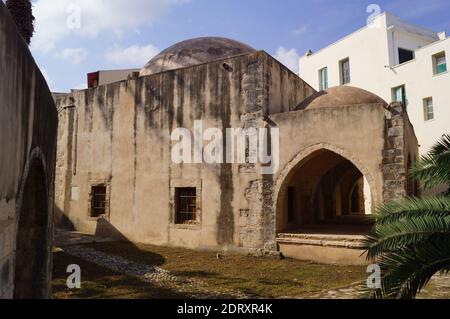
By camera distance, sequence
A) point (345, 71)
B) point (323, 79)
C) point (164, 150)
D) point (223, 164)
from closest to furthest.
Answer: point (223, 164), point (164, 150), point (345, 71), point (323, 79)

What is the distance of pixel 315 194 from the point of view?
1351 centimetres

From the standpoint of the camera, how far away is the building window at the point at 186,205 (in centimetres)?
1133

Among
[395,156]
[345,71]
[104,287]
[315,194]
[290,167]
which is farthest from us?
[345,71]

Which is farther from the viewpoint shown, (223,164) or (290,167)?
(223,164)

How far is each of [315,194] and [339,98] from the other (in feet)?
12.9

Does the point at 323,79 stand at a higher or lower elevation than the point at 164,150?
higher

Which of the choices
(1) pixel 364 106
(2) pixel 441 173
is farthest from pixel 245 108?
(2) pixel 441 173

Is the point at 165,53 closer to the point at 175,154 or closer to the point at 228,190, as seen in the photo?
the point at 175,154

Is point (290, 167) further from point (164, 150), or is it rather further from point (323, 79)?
point (323, 79)

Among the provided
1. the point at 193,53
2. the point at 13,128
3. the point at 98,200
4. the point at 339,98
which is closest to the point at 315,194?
the point at 339,98

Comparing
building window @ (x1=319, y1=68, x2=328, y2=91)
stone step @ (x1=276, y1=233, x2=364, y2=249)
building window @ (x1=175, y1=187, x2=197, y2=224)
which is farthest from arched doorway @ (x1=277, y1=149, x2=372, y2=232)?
building window @ (x1=319, y1=68, x2=328, y2=91)

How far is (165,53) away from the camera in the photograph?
14.6 meters

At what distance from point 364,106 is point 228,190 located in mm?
4169

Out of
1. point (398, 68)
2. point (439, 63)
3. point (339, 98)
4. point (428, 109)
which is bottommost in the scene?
point (339, 98)
